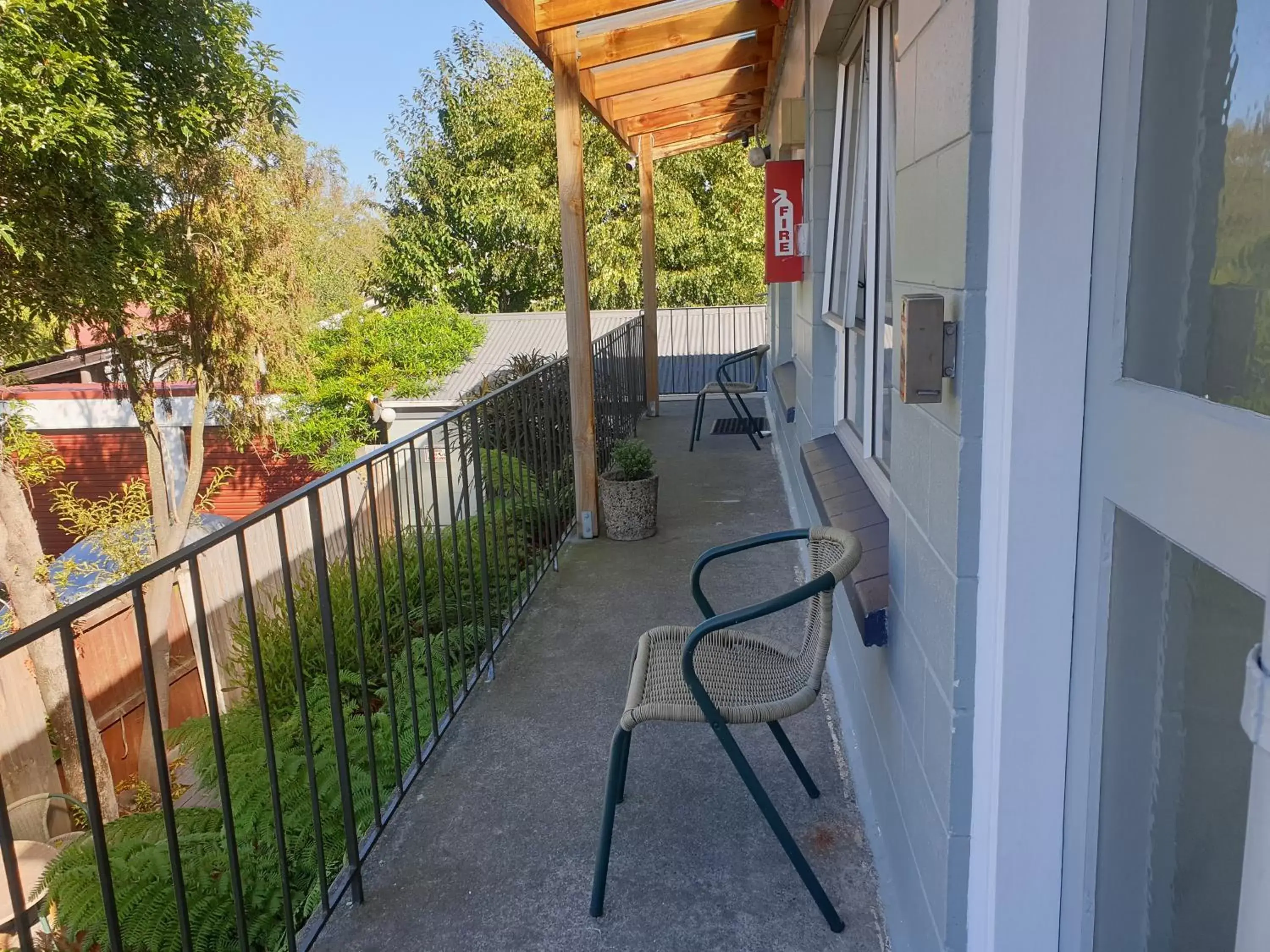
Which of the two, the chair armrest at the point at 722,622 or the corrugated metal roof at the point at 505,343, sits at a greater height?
the chair armrest at the point at 722,622

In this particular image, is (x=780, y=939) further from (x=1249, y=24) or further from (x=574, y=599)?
(x=574, y=599)

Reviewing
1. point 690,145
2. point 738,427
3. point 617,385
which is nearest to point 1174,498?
point 617,385

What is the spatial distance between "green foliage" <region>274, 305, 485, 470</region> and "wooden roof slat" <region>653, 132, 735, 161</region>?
27.3 feet

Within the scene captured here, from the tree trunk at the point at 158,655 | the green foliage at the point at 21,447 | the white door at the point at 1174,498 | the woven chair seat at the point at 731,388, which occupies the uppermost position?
the white door at the point at 1174,498

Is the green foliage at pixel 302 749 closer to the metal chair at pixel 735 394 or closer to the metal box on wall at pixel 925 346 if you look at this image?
the metal box on wall at pixel 925 346

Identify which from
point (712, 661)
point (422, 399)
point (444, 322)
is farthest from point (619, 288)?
point (712, 661)

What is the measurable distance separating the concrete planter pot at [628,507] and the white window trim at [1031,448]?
3.55m

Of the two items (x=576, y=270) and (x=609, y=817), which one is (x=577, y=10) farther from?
(x=609, y=817)

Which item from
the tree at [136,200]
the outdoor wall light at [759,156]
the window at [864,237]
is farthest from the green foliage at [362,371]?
the window at [864,237]

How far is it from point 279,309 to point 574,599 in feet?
35.9

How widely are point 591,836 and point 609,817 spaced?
39cm

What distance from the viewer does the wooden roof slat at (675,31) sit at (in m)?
4.81

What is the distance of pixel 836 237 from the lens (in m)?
3.49

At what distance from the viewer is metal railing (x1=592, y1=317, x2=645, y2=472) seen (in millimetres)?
6070
